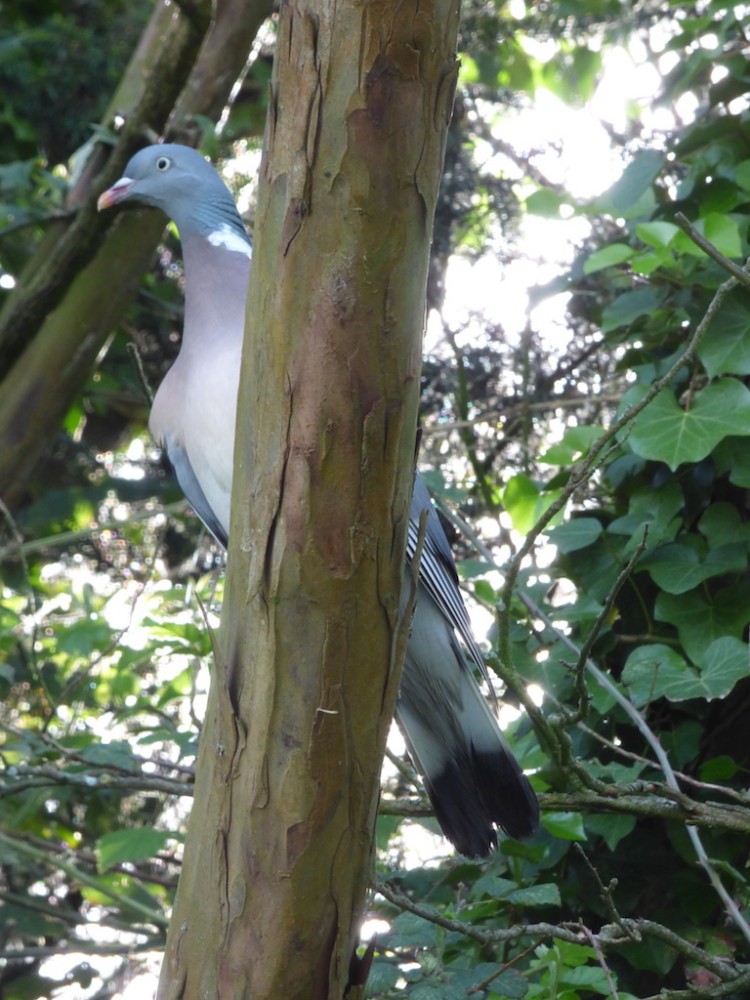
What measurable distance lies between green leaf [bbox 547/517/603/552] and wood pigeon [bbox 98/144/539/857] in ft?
0.63

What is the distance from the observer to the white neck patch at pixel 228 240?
2174mm

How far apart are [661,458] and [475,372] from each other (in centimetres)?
103

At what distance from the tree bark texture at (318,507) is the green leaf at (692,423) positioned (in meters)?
0.85

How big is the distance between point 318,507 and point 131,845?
1.20 metres

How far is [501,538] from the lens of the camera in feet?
7.91

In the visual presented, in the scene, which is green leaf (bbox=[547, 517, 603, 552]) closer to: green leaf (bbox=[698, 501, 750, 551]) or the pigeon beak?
green leaf (bbox=[698, 501, 750, 551])

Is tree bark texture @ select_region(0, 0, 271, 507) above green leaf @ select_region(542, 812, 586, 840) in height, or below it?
above

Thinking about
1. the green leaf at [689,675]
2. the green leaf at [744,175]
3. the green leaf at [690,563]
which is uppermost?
the green leaf at [744,175]

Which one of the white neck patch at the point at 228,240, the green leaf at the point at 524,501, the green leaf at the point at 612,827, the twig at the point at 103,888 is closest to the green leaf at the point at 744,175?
the green leaf at the point at 524,501

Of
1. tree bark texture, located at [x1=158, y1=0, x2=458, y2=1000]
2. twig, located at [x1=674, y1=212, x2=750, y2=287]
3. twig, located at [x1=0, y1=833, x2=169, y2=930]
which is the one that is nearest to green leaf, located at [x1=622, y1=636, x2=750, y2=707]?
twig, located at [x1=674, y1=212, x2=750, y2=287]

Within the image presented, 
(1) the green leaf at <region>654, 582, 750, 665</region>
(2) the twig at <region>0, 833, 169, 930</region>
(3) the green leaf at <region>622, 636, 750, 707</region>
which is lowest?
(2) the twig at <region>0, 833, 169, 930</region>

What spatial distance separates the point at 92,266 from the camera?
2.69 m

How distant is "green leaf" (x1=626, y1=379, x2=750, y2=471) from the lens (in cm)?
177

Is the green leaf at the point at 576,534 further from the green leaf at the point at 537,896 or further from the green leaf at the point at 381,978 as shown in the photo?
the green leaf at the point at 381,978
